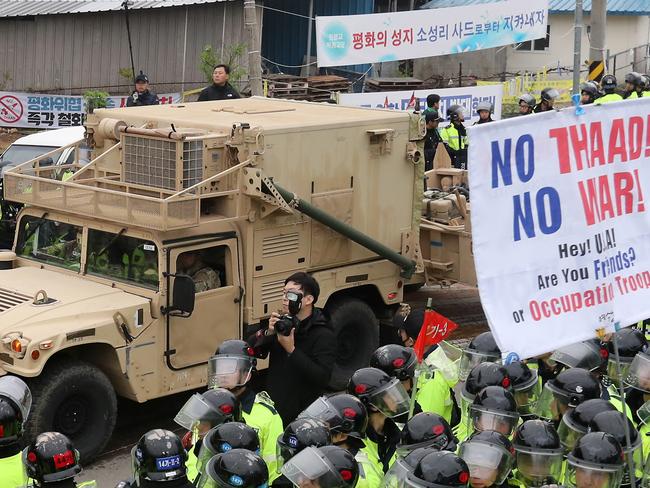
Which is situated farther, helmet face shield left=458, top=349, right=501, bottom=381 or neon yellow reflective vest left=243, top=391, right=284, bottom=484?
helmet face shield left=458, top=349, right=501, bottom=381

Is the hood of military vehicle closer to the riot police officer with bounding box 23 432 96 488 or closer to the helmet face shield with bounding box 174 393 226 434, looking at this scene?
the helmet face shield with bounding box 174 393 226 434

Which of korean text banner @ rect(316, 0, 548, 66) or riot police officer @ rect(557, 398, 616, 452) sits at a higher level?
korean text banner @ rect(316, 0, 548, 66)

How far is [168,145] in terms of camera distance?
9852 mm

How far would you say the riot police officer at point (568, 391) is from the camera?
6.62 meters

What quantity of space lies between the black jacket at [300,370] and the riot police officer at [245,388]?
1.85 feet

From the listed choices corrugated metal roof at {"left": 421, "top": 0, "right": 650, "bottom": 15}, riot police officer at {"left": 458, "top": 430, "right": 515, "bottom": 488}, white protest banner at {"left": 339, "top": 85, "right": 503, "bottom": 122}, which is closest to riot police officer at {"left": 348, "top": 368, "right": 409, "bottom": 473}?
riot police officer at {"left": 458, "top": 430, "right": 515, "bottom": 488}

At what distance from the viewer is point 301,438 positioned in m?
5.61

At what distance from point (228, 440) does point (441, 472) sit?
112 cm

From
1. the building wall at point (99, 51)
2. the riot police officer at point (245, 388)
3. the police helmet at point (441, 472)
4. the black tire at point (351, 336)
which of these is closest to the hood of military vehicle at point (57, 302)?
the riot police officer at point (245, 388)

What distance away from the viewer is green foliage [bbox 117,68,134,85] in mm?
23406

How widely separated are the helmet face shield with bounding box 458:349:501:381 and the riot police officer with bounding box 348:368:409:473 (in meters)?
1.06

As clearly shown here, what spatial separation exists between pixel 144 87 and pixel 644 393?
400 inches

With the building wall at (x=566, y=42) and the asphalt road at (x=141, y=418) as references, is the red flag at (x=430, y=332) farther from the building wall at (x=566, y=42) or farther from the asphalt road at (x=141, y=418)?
the building wall at (x=566, y=42)

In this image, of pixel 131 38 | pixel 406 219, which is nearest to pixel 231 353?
pixel 406 219
